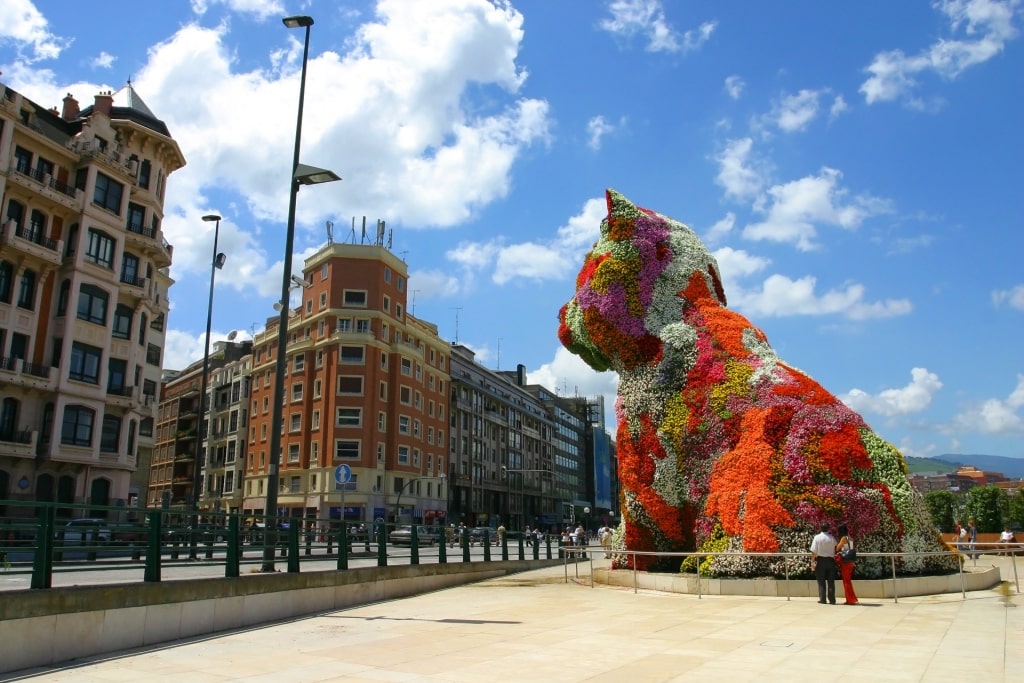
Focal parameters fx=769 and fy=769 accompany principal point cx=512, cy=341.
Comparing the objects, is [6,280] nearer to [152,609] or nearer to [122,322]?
[122,322]

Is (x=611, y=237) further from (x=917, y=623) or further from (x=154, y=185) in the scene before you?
(x=154, y=185)

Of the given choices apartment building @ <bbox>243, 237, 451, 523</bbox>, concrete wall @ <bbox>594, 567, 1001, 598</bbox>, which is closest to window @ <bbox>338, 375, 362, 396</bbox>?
apartment building @ <bbox>243, 237, 451, 523</bbox>

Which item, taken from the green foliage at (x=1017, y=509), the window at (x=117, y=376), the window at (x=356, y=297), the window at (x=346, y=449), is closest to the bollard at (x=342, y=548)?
the window at (x=117, y=376)

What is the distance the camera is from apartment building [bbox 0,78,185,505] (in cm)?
3309

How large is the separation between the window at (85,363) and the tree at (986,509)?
57.1 metres

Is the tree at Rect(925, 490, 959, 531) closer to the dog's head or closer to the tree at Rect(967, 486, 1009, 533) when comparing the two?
the tree at Rect(967, 486, 1009, 533)

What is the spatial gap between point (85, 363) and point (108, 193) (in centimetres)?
866

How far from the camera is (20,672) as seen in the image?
7.70 meters

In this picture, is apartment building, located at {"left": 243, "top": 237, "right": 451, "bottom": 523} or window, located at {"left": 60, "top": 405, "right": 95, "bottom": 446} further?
apartment building, located at {"left": 243, "top": 237, "right": 451, "bottom": 523}

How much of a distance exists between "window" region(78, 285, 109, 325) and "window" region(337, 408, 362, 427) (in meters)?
23.2

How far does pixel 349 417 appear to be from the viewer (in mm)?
58719

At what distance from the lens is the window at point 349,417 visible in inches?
2306

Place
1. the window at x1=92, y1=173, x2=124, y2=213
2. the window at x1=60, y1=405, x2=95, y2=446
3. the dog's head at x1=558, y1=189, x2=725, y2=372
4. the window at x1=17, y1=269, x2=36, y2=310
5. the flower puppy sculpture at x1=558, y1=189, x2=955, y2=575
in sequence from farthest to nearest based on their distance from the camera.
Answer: the window at x1=92, y1=173, x2=124, y2=213 < the window at x1=60, y1=405, x2=95, y2=446 < the window at x1=17, y1=269, x2=36, y2=310 < the dog's head at x1=558, y1=189, x2=725, y2=372 < the flower puppy sculpture at x1=558, y1=189, x2=955, y2=575

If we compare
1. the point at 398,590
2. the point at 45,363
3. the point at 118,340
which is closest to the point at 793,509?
the point at 398,590
